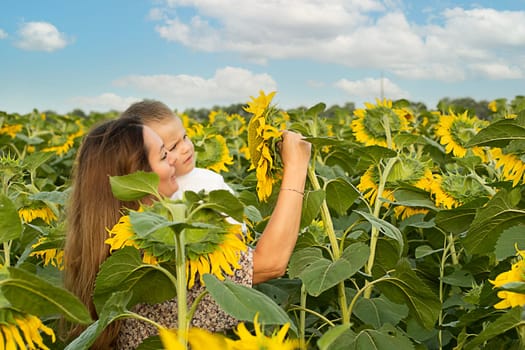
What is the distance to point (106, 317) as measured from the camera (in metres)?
1.28

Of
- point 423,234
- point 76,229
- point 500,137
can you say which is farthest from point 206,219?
point 423,234

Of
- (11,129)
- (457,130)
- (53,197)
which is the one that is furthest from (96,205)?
(11,129)

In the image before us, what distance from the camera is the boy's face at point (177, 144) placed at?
2283mm

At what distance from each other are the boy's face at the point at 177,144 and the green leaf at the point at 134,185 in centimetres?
91

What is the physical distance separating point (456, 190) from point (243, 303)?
1531mm

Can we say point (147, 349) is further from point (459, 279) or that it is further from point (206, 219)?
point (459, 279)

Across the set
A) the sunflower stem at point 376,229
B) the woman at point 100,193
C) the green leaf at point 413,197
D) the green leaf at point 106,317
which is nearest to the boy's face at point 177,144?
the woman at point 100,193

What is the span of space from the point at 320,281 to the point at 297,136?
1.16 ft

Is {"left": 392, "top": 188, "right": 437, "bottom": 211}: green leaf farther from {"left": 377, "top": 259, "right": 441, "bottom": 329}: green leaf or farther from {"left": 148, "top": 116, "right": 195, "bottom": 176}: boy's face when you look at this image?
{"left": 148, "top": 116, "right": 195, "bottom": 176}: boy's face

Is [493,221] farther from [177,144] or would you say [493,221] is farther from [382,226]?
[177,144]

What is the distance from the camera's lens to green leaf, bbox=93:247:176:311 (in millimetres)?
1395

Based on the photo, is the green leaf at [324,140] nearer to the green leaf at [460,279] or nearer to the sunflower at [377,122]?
the green leaf at [460,279]

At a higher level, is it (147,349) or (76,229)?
(76,229)

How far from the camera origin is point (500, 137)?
174cm
